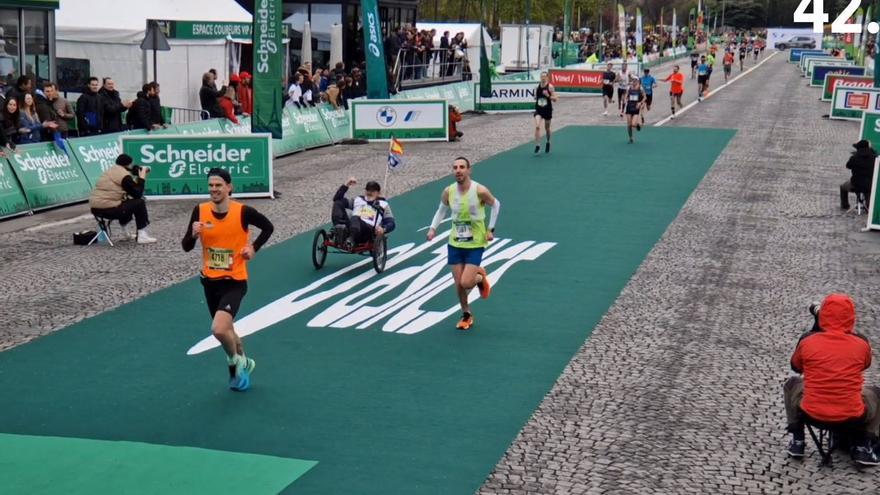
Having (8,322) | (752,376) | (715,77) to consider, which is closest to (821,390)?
(752,376)

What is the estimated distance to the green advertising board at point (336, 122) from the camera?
32.1m

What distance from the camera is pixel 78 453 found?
8984mm

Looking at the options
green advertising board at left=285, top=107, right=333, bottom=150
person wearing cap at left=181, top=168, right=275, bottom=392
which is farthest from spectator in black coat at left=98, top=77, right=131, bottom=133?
person wearing cap at left=181, top=168, right=275, bottom=392

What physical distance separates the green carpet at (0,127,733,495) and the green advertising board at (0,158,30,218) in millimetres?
5061

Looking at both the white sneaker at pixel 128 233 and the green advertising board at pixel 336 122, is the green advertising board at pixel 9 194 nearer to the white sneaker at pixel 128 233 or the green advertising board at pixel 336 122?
the white sneaker at pixel 128 233

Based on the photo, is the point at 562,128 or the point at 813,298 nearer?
the point at 813,298

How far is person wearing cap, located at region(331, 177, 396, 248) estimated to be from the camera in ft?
51.6

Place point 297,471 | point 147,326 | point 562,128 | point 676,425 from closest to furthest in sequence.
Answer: point 297,471, point 676,425, point 147,326, point 562,128

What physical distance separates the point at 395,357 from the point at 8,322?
4501 millimetres

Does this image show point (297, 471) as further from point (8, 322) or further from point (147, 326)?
point (8, 322)

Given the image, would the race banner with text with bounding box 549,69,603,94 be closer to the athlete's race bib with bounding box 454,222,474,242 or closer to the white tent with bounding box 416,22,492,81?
the white tent with bounding box 416,22,492,81

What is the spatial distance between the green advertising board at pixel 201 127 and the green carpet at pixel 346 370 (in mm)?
7482

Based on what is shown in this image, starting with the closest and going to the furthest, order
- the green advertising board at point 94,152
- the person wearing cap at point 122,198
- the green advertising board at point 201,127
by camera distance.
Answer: the person wearing cap at point 122,198 → the green advertising board at point 94,152 → the green advertising board at point 201,127

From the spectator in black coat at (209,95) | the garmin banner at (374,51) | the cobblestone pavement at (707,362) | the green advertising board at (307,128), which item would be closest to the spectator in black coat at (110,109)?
the spectator in black coat at (209,95)
